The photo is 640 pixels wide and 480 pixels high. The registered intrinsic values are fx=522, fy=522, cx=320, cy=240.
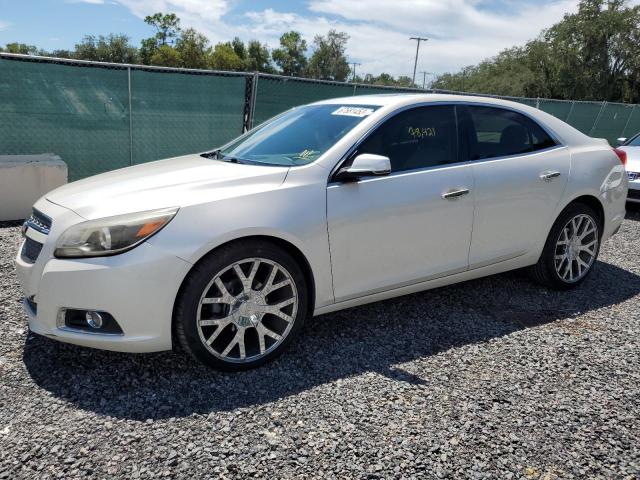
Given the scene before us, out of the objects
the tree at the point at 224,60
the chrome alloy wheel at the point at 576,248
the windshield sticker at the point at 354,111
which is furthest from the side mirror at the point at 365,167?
the tree at the point at 224,60

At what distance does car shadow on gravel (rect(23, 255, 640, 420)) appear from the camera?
9.08 ft

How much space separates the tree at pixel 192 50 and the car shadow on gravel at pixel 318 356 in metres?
81.6

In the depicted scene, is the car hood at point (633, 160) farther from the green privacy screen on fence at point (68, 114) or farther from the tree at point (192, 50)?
the tree at point (192, 50)

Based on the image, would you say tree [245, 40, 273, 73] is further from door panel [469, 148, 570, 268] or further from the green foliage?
door panel [469, 148, 570, 268]

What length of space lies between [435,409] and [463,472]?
1.56 ft

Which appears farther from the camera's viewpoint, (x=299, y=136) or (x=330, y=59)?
(x=330, y=59)

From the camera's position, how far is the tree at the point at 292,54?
93062 mm

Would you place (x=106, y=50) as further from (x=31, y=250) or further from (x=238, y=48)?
(x=31, y=250)

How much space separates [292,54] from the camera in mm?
93812

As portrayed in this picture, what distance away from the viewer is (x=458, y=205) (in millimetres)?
3604

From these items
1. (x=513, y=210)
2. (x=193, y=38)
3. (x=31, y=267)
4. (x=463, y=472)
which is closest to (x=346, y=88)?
(x=513, y=210)

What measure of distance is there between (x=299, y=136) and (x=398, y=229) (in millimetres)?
972

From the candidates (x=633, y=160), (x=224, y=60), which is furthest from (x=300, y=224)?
(x=224, y=60)

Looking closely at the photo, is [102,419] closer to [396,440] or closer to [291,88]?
[396,440]
